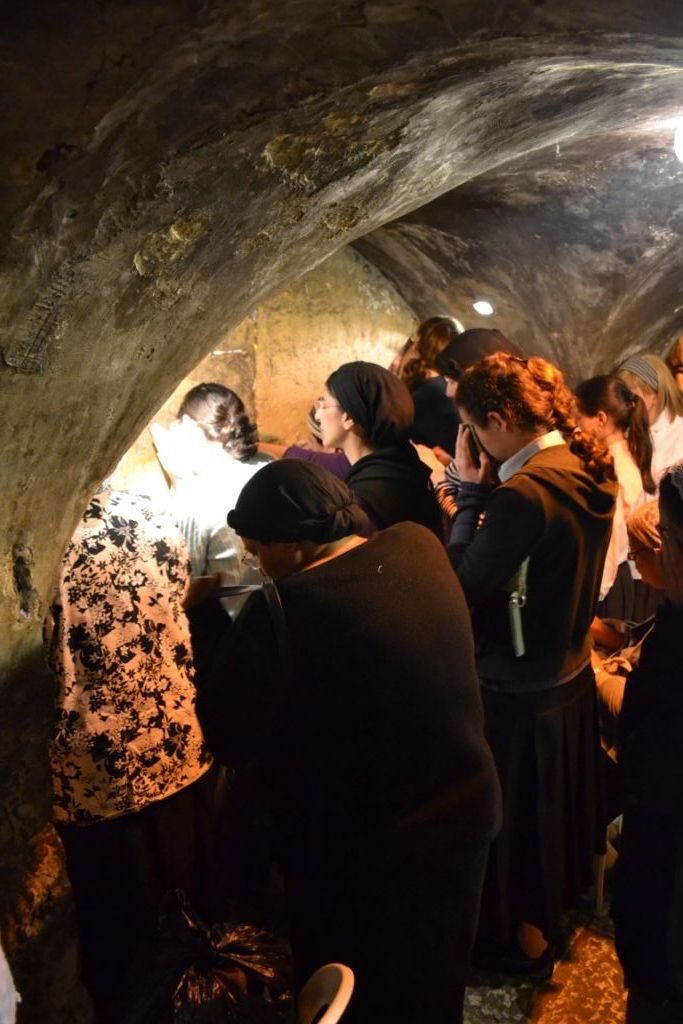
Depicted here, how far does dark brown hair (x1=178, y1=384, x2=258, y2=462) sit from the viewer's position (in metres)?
3.46

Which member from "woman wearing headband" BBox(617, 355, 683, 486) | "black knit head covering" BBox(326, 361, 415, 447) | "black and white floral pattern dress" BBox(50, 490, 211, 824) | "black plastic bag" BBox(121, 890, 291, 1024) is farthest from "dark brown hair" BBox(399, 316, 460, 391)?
"black plastic bag" BBox(121, 890, 291, 1024)

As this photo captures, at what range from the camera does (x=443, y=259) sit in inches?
232

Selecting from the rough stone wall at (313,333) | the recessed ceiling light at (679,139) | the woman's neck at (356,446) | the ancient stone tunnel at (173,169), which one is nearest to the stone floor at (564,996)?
the ancient stone tunnel at (173,169)

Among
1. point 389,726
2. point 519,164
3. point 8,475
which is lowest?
point 389,726

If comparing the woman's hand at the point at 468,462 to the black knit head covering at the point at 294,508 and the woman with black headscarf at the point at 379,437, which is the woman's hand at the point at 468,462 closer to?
the woman with black headscarf at the point at 379,437

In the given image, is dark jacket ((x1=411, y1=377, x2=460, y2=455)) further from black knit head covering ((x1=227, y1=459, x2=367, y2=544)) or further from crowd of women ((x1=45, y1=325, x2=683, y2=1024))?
black knit head covering ((x1=227, y1=459, x2=367, y2=544))

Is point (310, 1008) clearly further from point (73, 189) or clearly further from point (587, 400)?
point (587, 400)

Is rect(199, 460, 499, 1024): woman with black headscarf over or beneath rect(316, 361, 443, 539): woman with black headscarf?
beneath

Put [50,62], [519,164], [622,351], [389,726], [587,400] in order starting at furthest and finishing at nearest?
[622,351] → [519,164] → [587,400] → [389,726] → [50,62]

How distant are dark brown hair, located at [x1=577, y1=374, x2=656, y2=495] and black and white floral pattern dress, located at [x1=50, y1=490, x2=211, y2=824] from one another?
214 centimetres

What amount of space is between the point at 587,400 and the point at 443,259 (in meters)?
2.35

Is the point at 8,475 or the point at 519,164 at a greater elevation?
the point at 519,164

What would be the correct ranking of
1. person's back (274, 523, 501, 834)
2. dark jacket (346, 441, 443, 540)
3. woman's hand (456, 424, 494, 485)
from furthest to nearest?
dark jacket (346, 441, 443, 540)
woman's hand (456, 424, 494, 485)
person's back (274, 523, 501, 834)

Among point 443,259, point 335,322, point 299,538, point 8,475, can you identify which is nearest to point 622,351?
point 443,259
